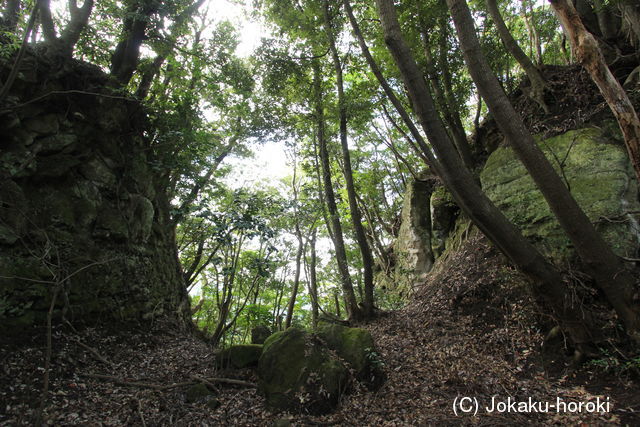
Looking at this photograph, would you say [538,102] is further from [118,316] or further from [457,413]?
[118,316]

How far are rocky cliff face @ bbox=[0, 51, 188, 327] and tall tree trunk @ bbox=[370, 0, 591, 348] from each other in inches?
197

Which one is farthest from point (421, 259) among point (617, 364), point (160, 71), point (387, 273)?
point (160, 71)

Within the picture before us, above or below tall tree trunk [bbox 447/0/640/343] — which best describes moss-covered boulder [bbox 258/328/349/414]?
below

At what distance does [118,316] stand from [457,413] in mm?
6510

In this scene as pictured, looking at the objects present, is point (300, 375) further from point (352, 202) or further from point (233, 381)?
point (352, 202)

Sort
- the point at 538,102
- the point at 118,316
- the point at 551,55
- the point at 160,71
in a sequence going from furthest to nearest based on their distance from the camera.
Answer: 1. the point at 551,55
2. the point at 160,71
3. the point at 538,102
4. the point at 118,316

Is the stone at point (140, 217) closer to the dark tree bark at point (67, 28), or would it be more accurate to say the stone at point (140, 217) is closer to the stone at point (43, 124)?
the stone at point (43, 124)

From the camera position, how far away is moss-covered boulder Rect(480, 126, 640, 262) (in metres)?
5.23

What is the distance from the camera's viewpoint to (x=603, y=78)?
14.3ft

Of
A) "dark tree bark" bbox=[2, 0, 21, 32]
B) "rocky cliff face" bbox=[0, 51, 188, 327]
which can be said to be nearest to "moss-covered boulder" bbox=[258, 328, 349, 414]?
"rocky cliff face" bbox=[0, 51, 188, 327]

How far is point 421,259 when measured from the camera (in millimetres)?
11531

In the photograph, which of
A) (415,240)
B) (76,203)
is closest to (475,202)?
(76,203)

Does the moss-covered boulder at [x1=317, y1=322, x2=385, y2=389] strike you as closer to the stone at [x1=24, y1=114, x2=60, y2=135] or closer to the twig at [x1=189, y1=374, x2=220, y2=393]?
the twig at [x1=189, y1=374, x2=220, y2=393]

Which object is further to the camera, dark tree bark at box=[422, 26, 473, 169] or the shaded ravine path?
dark tree bark at box=[422, 26, 473, 169]
